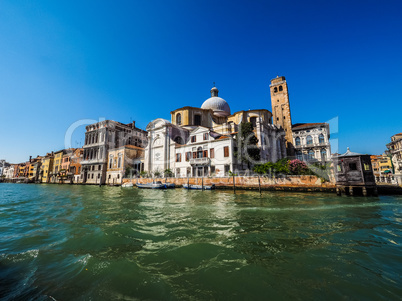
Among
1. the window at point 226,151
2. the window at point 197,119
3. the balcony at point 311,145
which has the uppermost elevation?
the window at point 197,119

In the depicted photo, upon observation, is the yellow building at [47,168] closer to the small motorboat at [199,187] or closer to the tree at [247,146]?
the small motorboat at [199,187]

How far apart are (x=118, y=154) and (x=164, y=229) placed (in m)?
36.4

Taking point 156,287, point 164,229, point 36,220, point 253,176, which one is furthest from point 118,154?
point 156,287

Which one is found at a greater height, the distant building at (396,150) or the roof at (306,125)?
the roof at (306,125)

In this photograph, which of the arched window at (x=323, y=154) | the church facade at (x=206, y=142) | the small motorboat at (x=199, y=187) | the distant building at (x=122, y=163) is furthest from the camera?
the distant building at (x=122, y=163)

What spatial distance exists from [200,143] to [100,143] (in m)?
27.1

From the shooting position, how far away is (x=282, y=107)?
130 feet

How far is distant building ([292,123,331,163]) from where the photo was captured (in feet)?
117

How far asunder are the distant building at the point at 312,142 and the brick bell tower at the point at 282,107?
153 centimetres

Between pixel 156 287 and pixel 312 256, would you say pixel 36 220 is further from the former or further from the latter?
pixel 312 256

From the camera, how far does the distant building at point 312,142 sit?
35.6 metres

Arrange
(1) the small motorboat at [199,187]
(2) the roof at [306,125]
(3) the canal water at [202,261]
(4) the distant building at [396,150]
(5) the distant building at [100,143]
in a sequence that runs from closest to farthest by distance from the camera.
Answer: (3) the canal water at [202,261]
(1) the small motorboat at [199,187]
(4) the distant building at [396,150]
(2) the roof at [306,125]
(5) the distant building at [100,143]

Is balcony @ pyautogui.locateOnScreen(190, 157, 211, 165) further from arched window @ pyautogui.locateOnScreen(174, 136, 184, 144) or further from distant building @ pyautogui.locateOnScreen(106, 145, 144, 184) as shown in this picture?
distant building @ pyautogui.locateOnScreen(106, 145, 144, 184)

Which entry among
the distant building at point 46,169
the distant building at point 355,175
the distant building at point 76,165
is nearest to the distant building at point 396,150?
the distant building at point 355,175
